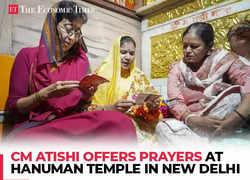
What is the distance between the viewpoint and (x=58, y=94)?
1156mm

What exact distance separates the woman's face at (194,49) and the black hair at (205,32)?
0.04m

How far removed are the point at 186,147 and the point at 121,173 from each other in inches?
31.3

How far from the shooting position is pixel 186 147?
1643 mm

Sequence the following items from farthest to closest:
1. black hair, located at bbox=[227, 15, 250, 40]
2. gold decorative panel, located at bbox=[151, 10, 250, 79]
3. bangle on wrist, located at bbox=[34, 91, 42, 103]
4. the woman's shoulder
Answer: gold decorative panel, located at bbox=[151, 10, 250, 79]
black hair, located at bbox=[227, 15, 250, 40]
the woman's shoulder
bangle on wrist, located at bbox=[34, 91, 42, 103]

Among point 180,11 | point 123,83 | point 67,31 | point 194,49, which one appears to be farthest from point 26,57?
point 180,11

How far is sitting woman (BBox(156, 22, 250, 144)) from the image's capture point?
1666 mm

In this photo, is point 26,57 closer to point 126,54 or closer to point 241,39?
point 126,54

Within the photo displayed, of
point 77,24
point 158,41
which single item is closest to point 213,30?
point 158,41

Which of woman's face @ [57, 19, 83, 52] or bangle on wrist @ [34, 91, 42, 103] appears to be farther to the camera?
woman's face @ [57, 19, 83, 52]

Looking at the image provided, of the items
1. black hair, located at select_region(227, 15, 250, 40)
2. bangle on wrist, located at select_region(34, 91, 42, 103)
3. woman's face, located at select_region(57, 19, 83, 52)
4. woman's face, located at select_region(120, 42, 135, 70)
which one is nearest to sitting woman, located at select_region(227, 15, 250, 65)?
black hair, located at select_region(227, 15, 250, 40)

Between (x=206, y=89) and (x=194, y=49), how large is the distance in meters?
0.46

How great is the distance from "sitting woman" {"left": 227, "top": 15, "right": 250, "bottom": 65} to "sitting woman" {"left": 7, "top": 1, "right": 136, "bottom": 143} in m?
1.45

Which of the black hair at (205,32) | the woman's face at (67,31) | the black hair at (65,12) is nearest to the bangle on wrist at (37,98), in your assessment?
the woman's face at (67,31)

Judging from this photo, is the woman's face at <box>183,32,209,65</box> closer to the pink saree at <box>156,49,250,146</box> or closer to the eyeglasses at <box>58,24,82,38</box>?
the pink saree at <box>156,49,250,146</box>
